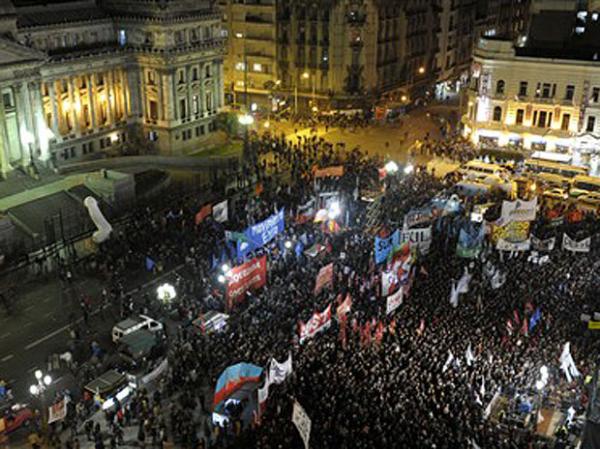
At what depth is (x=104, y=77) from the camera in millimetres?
64062

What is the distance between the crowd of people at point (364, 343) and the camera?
82.0 feet

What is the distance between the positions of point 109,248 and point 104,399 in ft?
53.7

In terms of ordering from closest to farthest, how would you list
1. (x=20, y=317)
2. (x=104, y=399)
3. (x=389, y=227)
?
(x=104, y=399) → (x=20, y=317) → (x=389, y=227)

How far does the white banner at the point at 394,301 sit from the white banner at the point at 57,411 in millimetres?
14223

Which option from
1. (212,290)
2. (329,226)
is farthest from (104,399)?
(329,226)

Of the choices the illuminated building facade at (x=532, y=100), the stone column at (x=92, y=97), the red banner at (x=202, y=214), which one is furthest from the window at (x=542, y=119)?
the stone column at (x=92, y=97)

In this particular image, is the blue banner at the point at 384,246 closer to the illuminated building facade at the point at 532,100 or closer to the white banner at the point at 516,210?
the white banner at the point at 516,210

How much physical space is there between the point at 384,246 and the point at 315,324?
25.4 ft

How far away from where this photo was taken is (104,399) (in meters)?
28.2

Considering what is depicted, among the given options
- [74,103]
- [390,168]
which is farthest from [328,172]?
[74,103]

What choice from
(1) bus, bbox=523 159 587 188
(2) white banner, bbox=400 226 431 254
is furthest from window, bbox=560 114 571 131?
(2) white banner, bbox=400 226 431 254

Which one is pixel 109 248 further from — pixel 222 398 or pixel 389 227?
pixel 222 398

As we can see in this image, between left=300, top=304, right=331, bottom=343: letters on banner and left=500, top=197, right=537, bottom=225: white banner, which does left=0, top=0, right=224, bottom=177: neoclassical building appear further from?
left=500, top=197, right=537, bottom=225: white banner

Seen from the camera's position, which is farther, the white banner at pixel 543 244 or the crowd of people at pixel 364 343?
the white banner at pixel 543 244
